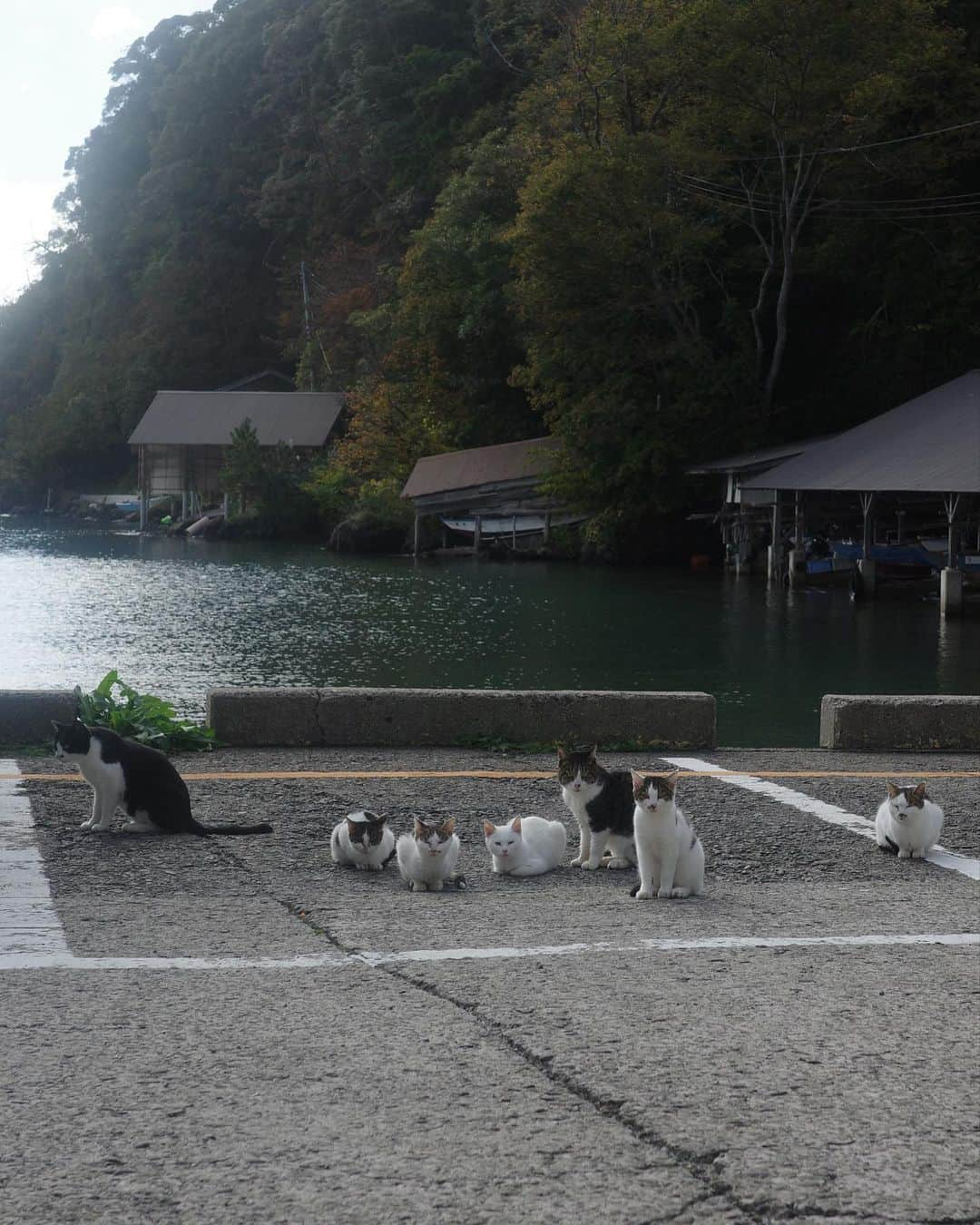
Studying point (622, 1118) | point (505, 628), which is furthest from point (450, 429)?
point (622, 1118)

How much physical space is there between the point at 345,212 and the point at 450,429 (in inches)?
1423

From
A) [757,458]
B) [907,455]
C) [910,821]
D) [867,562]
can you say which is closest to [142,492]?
[757,458]

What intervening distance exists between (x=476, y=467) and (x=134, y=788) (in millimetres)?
53086

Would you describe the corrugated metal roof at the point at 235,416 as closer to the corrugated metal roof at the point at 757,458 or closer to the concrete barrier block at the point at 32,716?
the corrugated metal roof at the point at 757,458

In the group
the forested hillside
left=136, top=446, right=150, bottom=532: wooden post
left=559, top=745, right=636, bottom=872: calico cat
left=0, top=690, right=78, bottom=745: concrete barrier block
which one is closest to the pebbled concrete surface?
left=559, top=745, right=636, bottom=872: calico cat

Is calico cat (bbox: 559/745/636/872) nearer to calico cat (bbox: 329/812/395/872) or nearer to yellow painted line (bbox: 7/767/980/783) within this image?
calico cat (bbox: 329/812/395/872)

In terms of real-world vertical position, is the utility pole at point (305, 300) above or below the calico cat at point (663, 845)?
above

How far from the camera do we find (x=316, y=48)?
4154 inches

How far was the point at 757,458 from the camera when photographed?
48156 mm

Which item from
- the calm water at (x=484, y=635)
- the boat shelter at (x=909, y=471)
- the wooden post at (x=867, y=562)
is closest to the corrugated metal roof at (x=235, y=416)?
the calm water at (x=484, y=635)

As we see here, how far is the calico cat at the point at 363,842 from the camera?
26.5 feet

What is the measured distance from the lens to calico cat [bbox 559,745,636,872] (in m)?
8.09

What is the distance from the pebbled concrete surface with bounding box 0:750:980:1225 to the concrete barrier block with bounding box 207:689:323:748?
401 cm

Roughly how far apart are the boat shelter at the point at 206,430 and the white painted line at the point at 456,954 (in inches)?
3049
